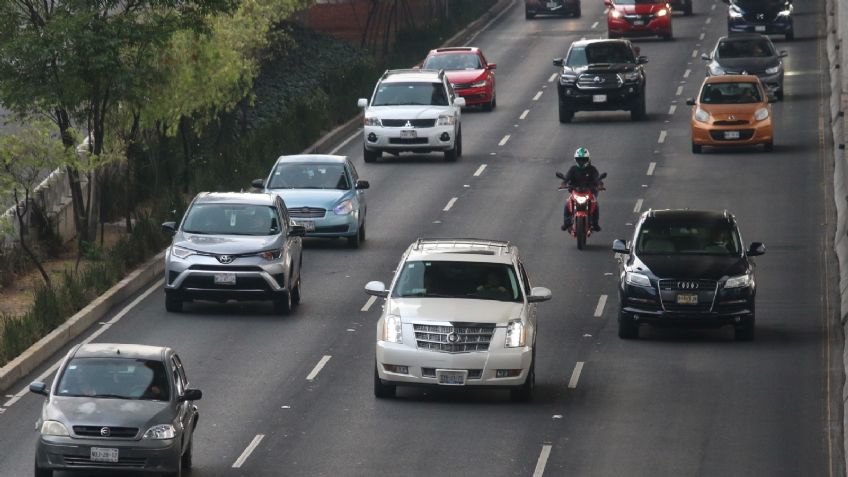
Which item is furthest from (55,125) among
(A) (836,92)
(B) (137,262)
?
(A) (836,92)

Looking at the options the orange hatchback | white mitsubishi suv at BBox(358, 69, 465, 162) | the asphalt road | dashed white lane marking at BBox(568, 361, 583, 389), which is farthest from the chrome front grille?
the orange hatchback

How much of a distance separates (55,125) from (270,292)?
23.8ft

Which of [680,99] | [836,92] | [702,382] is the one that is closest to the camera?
[702,382]

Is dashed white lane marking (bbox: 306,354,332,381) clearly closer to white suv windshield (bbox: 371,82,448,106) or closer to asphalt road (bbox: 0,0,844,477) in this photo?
asphalt road (bbox: 0,0,844,477)

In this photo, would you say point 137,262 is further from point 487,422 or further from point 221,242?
point 487,422

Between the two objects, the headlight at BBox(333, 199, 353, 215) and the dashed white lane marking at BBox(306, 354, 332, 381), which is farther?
the headlight at BBox(333, 199, 353, 215)

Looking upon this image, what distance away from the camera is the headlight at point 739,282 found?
1040 inches

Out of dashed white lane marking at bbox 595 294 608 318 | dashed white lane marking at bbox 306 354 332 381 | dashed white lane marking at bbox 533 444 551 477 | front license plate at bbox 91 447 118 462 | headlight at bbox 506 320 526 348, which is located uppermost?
front license plate at bbox 91 447 118 462

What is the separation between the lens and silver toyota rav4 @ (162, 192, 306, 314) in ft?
93.5

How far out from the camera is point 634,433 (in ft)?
71.6

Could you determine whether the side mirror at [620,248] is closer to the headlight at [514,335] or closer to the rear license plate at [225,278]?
the headlight at [514,335]

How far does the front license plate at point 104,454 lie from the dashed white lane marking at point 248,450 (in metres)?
2.16

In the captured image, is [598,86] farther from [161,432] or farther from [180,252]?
[161,432]

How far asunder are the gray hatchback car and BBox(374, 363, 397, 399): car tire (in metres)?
3.89
